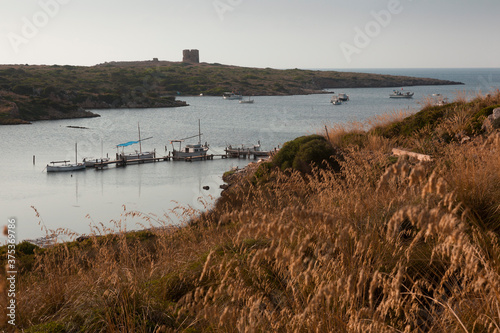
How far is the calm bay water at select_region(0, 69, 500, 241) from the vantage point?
2991 centimetres

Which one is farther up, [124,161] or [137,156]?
[137,156]

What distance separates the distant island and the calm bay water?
7739 millimetres

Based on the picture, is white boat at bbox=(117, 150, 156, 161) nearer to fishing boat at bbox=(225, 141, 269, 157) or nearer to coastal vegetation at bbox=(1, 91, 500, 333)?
fishing boat at bbox=(225, 141, 269, 157)

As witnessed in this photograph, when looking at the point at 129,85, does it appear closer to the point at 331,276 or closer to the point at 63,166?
the point at 63,166

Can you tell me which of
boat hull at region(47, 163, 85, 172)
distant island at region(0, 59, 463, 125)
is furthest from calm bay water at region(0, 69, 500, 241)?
distant island at region(0, 59, 463, 125)

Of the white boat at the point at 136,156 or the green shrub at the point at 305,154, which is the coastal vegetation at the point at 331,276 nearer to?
the green shrub at the point at 305,154

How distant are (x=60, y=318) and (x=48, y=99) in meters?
94.9

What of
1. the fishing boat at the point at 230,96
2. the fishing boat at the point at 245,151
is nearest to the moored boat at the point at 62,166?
the fishing boat at the point at 245,151

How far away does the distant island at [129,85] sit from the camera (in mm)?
87938

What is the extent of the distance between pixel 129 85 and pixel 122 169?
82.0 meters

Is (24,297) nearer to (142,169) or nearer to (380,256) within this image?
(380,256)

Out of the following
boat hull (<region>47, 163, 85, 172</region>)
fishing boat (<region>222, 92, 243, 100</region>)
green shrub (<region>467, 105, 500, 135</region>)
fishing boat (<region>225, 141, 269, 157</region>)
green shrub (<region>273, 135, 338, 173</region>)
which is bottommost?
boat hull (<region>47, 163, 85, 172</region>)

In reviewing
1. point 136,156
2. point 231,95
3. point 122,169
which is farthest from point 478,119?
point 231,95

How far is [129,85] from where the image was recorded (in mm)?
123500
